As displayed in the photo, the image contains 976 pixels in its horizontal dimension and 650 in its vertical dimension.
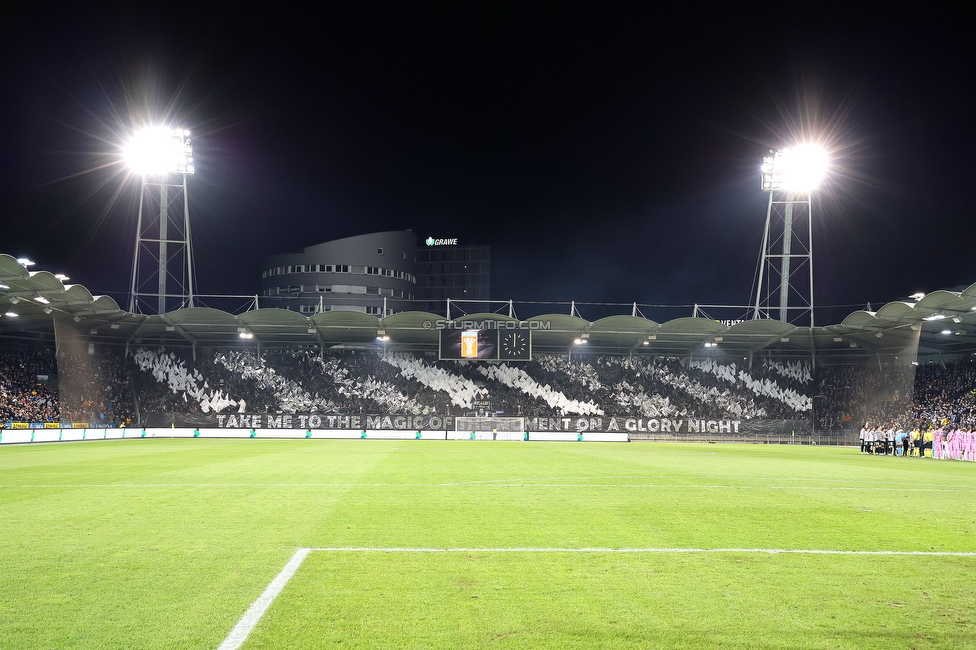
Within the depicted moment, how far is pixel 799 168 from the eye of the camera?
4806 cm

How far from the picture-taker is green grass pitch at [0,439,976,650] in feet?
15.8

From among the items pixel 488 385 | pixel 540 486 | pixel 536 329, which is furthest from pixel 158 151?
pixel 540 486

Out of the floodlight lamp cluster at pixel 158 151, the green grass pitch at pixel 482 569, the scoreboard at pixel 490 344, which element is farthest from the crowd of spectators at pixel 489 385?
the green grass pitch at pixel 482 569

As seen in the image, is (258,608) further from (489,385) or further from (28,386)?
(489,385)

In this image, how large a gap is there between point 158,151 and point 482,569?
151ft

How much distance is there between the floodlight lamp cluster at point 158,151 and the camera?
147 ft

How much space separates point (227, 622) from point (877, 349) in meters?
55.5

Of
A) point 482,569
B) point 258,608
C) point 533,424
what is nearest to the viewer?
point 258,608

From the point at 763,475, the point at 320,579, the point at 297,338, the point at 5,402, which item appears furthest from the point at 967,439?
the point at 5,402

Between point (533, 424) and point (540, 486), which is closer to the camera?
point (540, 486)

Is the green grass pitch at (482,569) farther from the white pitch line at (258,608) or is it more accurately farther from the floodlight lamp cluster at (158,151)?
the floodlight lamp cluster at (158,151)

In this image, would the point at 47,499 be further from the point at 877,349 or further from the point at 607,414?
the point at 877,349

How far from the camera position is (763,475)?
60.5ft

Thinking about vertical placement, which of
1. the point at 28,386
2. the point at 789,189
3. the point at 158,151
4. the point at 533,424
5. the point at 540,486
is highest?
the point at 158,151
